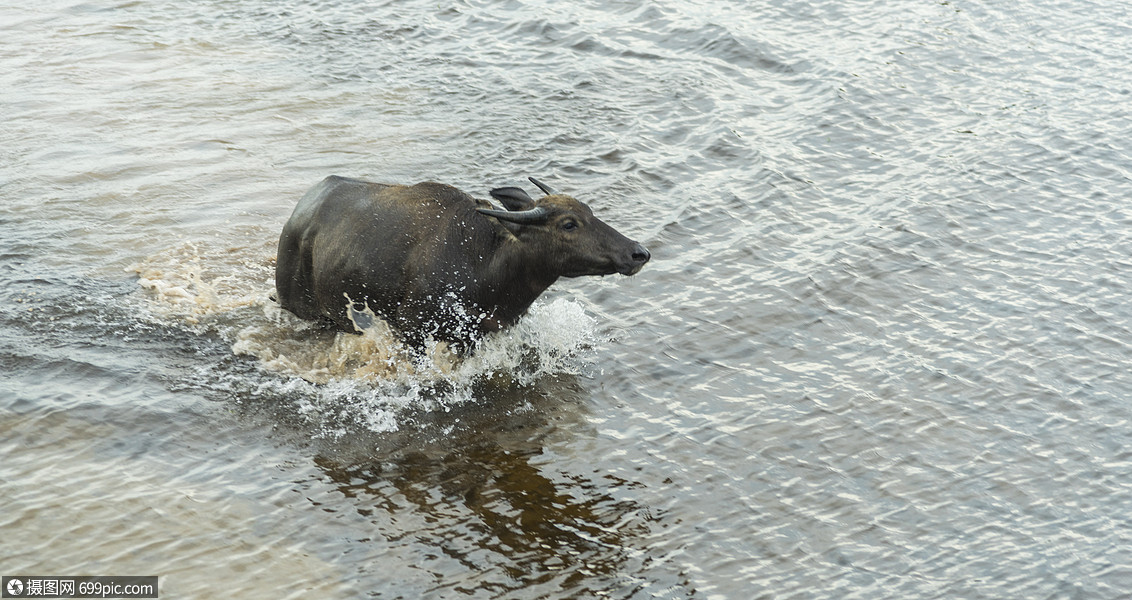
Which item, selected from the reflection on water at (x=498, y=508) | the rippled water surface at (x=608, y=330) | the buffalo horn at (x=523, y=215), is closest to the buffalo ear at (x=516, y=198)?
the buffalo horn at (x=523, y=215)

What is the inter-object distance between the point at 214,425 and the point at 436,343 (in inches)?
70.2

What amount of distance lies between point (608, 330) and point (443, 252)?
211 centimetres

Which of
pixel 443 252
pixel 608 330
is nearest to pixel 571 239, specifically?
pixel 443 252

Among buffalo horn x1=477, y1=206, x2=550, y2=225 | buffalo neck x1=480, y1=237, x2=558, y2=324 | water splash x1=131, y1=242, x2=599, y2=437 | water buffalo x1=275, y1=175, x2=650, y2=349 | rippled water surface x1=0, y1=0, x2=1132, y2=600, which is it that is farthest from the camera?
water splash x1=131, y1=242, x2=599, y2=437

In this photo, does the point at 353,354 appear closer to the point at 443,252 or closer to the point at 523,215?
the point at 443,252

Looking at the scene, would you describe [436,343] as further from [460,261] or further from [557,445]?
[557,445]

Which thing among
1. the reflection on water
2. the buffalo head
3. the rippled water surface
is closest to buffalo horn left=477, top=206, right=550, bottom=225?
the buffalo head

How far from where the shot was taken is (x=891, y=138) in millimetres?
13656

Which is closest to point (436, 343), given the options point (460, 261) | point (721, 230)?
point (460, 261)

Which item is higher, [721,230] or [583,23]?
[583,23]

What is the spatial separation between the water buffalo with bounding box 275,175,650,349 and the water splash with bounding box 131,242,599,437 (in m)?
0.27

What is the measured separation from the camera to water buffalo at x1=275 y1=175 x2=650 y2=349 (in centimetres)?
799

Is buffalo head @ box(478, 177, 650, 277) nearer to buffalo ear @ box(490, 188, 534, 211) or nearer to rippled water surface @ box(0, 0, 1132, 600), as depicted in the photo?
buffalo ear @ box(490, 188, 534, 211)

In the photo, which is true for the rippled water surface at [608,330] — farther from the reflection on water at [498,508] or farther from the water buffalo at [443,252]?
the water buffalo at [443,252]
